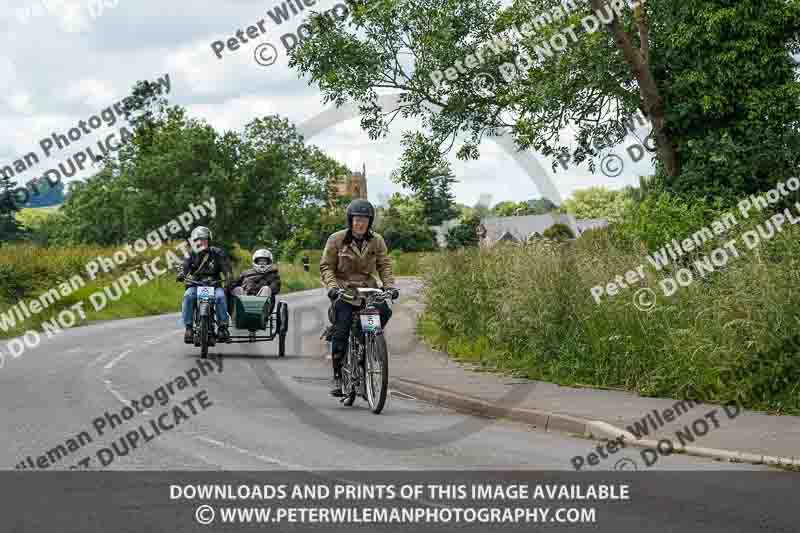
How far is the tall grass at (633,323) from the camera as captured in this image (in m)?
10.6

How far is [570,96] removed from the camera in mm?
21984

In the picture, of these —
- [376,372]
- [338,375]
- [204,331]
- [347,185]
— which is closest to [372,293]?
[376,372]

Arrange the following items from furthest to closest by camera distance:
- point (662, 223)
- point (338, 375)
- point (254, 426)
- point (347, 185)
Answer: point (347, 185), point (662, 223), point (338, 375), point (254, 426)

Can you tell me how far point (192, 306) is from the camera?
57.0 feet

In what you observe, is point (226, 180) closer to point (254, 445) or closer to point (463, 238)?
point (463, 238)

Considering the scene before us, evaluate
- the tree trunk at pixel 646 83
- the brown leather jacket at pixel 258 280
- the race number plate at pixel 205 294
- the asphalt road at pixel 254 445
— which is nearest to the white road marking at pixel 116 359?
the asphalt road at pixel 254 445

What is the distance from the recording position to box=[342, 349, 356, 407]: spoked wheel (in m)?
11.5

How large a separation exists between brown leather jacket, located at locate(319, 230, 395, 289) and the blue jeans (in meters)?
6.09

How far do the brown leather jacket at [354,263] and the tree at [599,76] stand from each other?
10.8 meters

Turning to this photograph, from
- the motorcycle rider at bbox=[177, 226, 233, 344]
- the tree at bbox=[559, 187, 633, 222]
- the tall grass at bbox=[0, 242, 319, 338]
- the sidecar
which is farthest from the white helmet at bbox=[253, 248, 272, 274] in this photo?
the tree at bbox=[559, 187, 633, 222]

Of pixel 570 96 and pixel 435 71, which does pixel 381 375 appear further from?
pixel 435 71

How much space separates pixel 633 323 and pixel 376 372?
3.44 m

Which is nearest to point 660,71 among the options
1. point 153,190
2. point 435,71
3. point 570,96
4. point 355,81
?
point 570,96

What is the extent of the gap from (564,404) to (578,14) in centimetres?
1330
